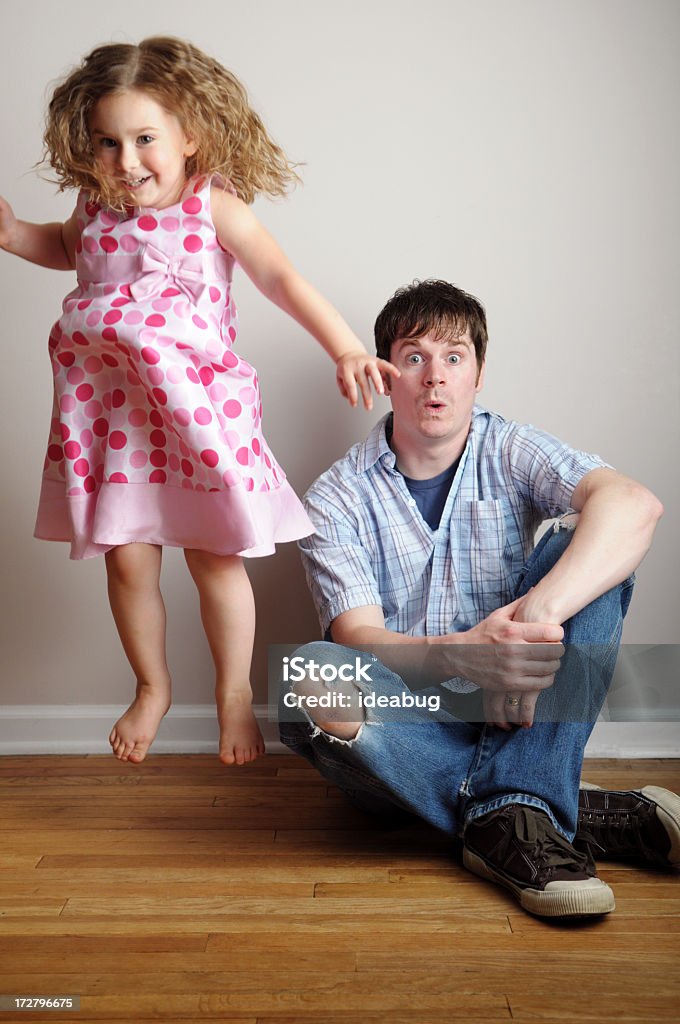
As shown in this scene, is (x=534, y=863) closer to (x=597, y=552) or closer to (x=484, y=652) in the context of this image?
(x=484, y=652)

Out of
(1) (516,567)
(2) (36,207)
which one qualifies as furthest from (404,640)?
(2) (36,207)

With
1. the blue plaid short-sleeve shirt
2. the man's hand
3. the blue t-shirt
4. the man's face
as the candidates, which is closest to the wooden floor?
the man's hand

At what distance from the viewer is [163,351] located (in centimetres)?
125

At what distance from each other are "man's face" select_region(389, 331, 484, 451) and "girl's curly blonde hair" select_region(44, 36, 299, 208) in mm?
450

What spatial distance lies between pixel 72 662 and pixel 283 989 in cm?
103

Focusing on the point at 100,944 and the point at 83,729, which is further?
the point at 83,729

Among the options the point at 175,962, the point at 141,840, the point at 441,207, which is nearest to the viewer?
the point at 175,962

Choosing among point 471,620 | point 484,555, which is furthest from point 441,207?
point 471,620

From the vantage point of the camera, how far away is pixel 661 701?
1903mm

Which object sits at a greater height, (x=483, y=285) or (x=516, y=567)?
(x=483, y=285)

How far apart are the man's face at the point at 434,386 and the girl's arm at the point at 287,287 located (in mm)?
275

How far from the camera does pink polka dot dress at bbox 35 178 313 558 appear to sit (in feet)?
4.13

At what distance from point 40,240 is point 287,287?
1.31 ft

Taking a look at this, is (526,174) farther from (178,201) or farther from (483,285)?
(178,201)
